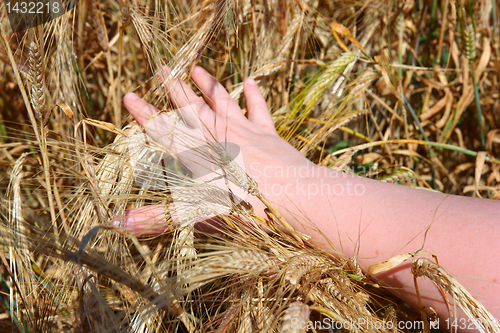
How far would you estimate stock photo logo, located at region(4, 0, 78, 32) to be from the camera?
0.56 m

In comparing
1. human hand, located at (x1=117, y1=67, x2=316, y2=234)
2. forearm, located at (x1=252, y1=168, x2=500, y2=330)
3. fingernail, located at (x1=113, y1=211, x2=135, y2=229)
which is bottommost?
forearm, located at (x1=252, y1=168, x2=500, y2=330)

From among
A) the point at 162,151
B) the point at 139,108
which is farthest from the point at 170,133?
the point at 139,108

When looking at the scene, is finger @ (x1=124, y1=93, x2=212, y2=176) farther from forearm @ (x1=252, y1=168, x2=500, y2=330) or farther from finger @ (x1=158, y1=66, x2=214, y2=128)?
forearm @ (x1=252, y1=168, x2=500, y2=330)

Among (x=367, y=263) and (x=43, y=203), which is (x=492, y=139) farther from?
(x=43, y=203)

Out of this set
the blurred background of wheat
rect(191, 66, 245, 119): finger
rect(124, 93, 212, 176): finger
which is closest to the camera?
the blurred background of wheat

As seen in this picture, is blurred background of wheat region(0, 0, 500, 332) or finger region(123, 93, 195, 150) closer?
blurred background of wheat region(0, 0, 500, 332)

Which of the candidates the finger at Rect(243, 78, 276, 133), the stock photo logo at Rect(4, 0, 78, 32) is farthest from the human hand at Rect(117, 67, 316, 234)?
the stock photo logo at Rect(4, 0, 78, 32)

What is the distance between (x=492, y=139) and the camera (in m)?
0.94

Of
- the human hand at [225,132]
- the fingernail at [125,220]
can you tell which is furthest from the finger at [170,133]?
the fingernail at [125,220]

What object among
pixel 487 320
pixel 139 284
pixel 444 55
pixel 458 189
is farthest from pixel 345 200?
pixel 444 55

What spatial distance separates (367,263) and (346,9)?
795 mm

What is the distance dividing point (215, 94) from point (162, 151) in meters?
0.27

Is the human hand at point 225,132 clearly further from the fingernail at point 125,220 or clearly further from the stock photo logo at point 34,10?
the stock photo logo at point 34,10

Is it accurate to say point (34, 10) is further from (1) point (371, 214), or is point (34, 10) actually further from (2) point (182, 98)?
(1) point (371, 214)
